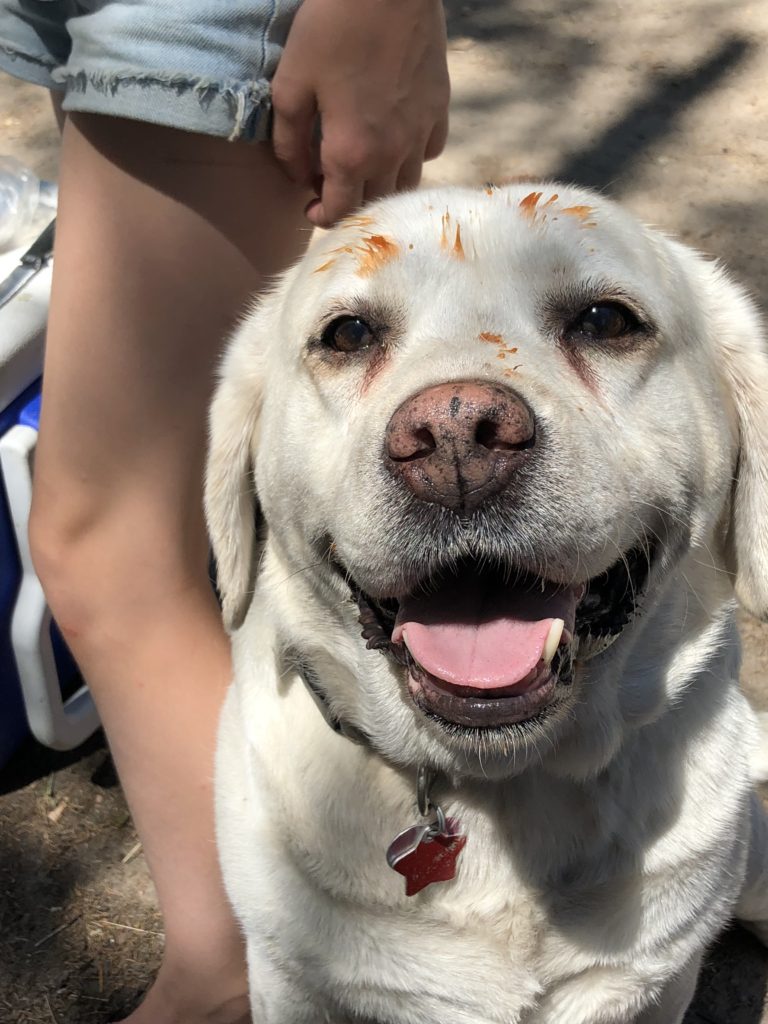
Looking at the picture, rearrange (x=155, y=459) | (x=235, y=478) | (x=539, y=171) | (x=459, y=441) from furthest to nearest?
(x=539, y=171) → (x=155, y=459) → (x=235, y=478) → (x=459, y=441)

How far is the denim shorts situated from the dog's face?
0.27 metres

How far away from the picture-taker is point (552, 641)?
4.84ft

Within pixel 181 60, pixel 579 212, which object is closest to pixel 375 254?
pixel 579 212

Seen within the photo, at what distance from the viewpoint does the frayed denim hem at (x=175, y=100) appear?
177 centimetres

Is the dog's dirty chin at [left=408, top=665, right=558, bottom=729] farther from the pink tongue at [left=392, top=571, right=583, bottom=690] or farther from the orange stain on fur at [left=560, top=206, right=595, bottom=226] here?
the orange stain on fur at [left=560, top=206, right=595, bottom=226]

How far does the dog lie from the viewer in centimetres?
153

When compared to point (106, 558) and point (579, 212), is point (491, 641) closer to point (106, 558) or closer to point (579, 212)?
point (579, 212)

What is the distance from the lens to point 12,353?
2436mm

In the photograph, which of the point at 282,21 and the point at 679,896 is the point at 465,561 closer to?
the point at 679,896

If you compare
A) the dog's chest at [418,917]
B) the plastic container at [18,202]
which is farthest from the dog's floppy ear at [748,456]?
the plastic container at [18,202]

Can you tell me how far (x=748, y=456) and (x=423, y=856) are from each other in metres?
0.84

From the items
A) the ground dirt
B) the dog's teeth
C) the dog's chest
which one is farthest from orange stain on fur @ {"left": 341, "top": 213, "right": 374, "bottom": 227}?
the ground dirt

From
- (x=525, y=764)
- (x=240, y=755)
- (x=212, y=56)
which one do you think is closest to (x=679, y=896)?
(x=525, y=764)

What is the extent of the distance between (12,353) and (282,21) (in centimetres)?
→ 102
